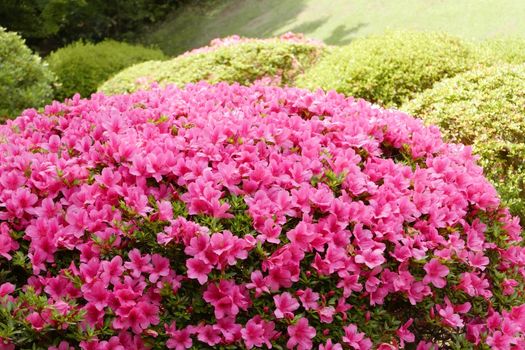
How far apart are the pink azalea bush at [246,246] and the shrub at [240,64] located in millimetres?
4726

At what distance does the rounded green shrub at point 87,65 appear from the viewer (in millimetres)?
10727

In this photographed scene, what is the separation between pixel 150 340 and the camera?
2293mm

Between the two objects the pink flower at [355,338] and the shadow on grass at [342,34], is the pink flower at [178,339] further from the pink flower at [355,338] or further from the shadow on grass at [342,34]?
the shadow on grass at [342,34]

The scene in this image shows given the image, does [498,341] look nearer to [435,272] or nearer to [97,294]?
[435,272]

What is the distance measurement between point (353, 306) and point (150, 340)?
2.62 ft

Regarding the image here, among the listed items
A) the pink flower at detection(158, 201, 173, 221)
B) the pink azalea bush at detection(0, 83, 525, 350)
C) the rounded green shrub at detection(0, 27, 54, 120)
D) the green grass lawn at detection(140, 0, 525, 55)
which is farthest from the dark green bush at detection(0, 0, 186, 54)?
the pink flower at detection(158, 201, 173, 221)

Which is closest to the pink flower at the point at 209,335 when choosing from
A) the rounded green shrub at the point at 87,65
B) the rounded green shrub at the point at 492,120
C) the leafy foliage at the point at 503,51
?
the rounded green shrub at the point at 492,120

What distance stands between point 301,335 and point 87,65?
31.1 feet

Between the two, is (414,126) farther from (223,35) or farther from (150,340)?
(223,35)

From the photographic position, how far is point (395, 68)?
19.4ft

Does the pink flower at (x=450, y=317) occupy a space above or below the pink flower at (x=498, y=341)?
above

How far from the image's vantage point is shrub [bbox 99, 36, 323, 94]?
7672mm

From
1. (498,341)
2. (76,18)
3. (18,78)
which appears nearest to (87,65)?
(18,78)

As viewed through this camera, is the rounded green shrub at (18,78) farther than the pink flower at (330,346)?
Yes
